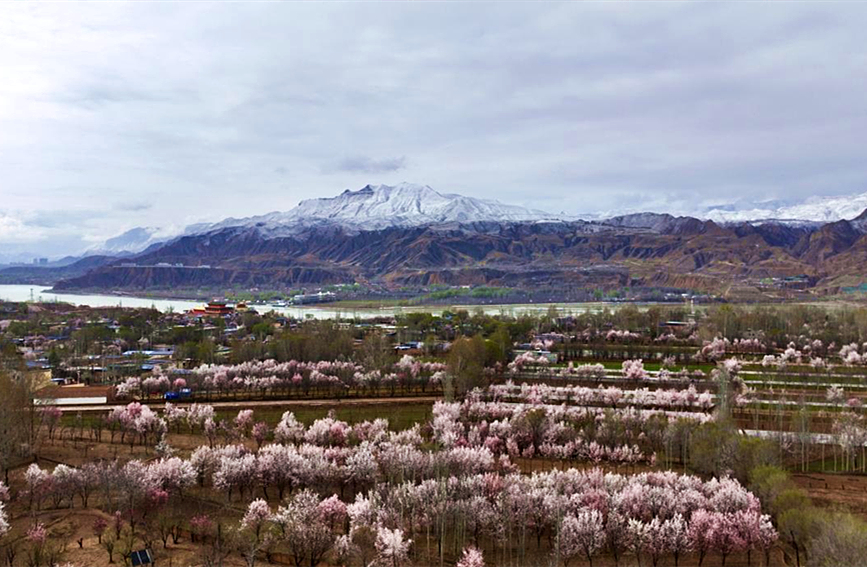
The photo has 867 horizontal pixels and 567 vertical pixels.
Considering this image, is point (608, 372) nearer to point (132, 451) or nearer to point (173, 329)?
point (132, 451)

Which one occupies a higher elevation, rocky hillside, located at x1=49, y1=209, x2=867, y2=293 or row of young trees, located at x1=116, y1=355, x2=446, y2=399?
rocky hillside, located at x1=49, y1=209, x2=867, y2=293

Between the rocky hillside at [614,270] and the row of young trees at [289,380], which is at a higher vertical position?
the rocky hillside at [614,270]

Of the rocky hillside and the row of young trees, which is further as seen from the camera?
the rocky hillside

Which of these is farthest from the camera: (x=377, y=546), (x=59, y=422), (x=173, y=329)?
(x=173, y=329)

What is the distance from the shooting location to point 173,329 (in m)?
63.1

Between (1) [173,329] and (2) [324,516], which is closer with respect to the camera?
(2) [324,516]

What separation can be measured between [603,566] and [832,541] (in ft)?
18.2

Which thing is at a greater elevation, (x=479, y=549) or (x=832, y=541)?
(x=832, y=541)

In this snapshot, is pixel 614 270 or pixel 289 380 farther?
pixel 614 270

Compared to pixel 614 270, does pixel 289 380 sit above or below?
below

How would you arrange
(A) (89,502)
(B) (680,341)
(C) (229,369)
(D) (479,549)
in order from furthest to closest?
(B) (680,341) < (C) (229,369) < (A) (89,502) < (D) (479,549)

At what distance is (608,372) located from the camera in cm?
4469

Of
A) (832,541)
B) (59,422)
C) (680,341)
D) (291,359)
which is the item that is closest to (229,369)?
(291,359)

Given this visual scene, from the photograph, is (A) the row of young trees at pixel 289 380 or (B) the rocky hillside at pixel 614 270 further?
(B) the rocky hillside at pixel 614 270
